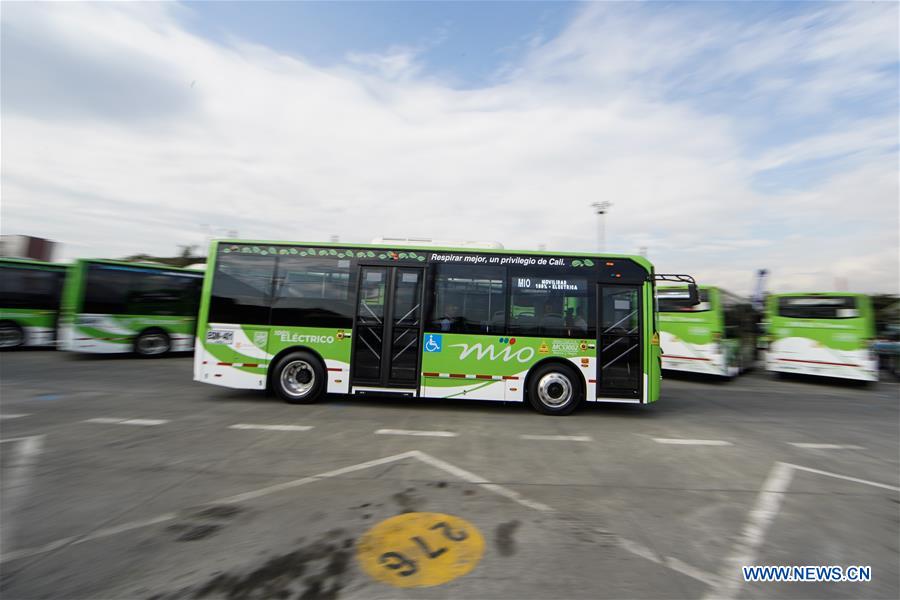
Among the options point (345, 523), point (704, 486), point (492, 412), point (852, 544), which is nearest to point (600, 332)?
point (492, 412)

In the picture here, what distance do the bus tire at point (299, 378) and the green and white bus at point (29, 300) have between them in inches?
490

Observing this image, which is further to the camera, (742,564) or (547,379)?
(547,379)

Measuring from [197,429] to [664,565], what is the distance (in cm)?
620

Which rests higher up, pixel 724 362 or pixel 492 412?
pixel 724 362

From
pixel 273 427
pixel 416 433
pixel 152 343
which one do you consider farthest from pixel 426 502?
pixel 152 343

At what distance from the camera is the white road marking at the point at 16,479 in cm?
340

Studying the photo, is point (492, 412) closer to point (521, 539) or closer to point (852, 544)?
point (521, 539)

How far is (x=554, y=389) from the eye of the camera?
7680mm

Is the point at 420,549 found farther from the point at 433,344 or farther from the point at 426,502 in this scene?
the point at 433,344

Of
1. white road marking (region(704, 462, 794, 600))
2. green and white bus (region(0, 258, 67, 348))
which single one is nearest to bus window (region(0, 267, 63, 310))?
green and white bus (region(0, 258, 67, 348))

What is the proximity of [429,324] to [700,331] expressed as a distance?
8.84 metres

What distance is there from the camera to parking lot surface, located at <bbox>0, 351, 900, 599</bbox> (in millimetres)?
2854

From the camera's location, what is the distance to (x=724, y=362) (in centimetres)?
1195

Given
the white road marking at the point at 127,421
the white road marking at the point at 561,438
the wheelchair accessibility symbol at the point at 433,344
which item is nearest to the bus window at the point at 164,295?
the white road marking at the point at 127,421
